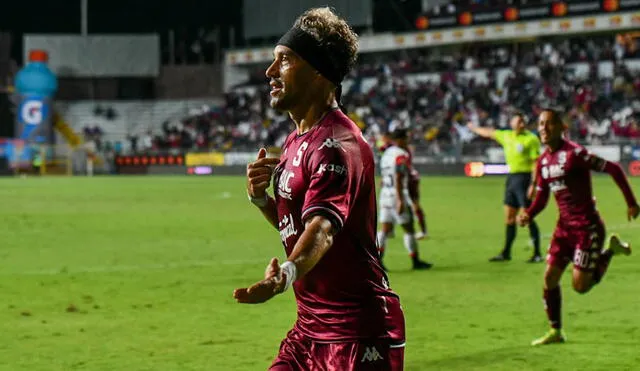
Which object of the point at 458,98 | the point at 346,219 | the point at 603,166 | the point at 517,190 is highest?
the point at 346,219

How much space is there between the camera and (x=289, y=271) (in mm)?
4137

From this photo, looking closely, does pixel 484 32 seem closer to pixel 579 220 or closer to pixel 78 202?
pixel 78 202

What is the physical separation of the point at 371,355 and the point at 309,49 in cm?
128

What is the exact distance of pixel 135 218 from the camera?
94.8 feet

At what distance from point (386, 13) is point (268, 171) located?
207 ft

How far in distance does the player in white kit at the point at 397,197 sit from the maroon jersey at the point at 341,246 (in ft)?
39.5

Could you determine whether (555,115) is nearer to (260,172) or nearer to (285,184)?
(260,172)

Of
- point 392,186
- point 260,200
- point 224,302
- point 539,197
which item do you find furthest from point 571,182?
point 260,200

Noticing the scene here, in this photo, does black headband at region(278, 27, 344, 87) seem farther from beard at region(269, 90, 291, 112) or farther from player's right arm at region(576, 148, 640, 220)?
player's right arm at region(576, 148, 640, 220)

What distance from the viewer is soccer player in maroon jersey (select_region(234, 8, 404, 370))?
15.3ft

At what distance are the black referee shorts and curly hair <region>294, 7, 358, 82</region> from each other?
1453 centimetres

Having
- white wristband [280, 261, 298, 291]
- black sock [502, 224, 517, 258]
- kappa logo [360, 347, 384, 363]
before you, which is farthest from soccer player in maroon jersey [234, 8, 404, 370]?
black sock [502, 224, 517, 258]

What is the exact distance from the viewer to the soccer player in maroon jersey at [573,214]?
36.5 ft

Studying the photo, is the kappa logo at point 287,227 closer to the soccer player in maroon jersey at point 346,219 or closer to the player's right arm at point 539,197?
the soccer player in maroon jersey at point 346,219
